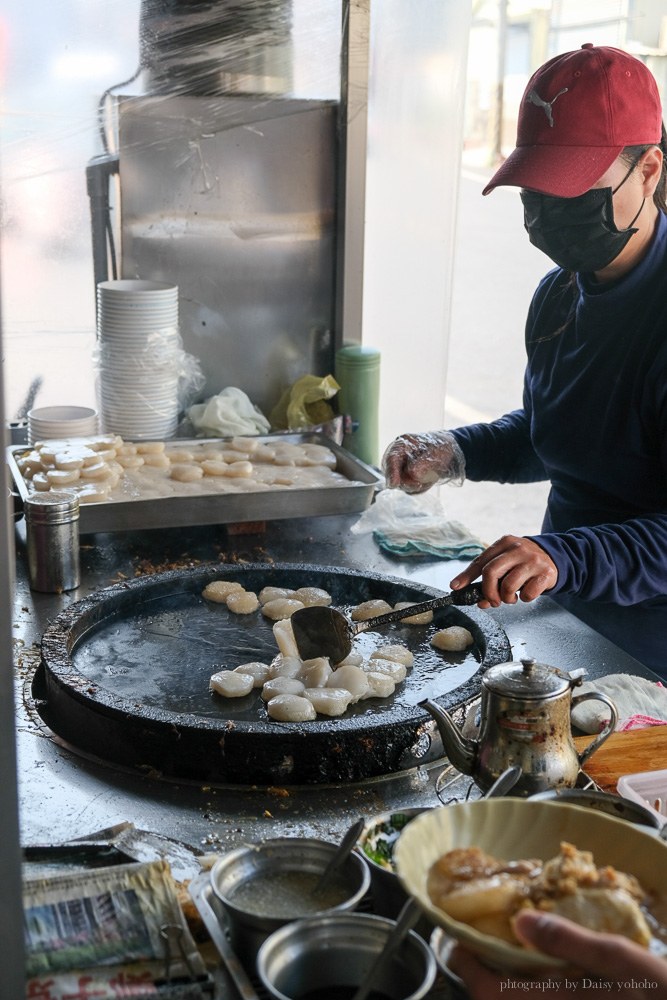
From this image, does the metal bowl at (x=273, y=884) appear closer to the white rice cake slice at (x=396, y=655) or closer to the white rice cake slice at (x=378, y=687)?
the white rice cake slice at (x=378, y=687)

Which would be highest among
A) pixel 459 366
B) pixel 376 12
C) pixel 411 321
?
pixel 376 12

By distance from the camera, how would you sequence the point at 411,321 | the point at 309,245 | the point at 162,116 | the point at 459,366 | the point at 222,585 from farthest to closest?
the point at 459,366, the point at 411,321, the point at 309,245, the point at 162,116, the point at 222,585

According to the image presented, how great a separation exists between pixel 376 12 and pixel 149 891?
12.9 ft

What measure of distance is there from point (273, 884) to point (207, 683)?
86cm

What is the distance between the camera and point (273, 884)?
4.25 ft

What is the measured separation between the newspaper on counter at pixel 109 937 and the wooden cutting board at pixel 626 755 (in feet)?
2.45

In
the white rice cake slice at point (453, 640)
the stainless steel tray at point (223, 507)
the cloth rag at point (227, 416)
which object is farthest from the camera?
the cloth rag at point (227, 416)

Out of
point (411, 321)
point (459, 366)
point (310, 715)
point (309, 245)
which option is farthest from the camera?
point (459, 366)

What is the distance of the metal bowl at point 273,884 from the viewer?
121 centimetres

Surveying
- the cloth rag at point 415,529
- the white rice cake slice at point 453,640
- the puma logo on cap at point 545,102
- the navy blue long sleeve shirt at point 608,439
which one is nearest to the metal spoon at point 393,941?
the navy blue long sleeve shirt at point 608,439

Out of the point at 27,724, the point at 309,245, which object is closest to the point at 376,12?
the point at 309,245

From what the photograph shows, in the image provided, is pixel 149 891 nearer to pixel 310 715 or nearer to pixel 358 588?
pixel 310 715

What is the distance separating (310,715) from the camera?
194 centimetres

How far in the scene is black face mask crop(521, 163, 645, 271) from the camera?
2.24 meters
